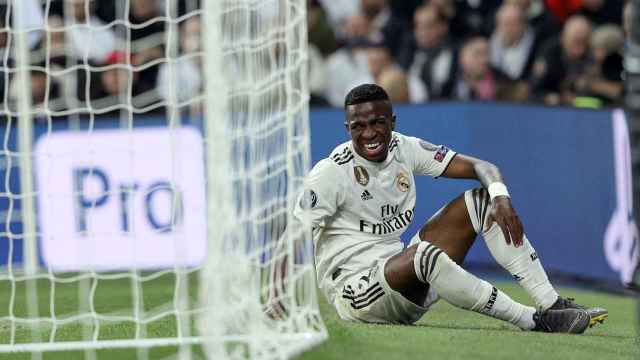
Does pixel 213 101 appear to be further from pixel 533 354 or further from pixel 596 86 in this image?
pixel 596 86

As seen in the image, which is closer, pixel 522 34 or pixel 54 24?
pixel 54 24

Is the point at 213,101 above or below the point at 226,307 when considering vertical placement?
above

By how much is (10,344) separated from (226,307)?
90.3 inches

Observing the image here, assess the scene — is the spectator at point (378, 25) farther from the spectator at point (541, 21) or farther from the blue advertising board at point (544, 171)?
the blue advertising board at point (544, 171)

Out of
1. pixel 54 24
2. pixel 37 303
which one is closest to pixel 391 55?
pixel 54 24

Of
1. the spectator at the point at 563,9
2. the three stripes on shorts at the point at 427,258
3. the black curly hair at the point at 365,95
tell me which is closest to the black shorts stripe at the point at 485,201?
the three stripes on shorts at the point at 427,258

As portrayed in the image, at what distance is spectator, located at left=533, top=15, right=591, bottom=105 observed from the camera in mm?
11625

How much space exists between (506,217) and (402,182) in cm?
67

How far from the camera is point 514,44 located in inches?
478

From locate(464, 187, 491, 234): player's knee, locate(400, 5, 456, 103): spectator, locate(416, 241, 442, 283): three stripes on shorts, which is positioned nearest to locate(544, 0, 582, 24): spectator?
locate(400, 5, 456, 103): spectator

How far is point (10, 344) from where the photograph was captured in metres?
7.01

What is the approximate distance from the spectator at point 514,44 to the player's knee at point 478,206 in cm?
509

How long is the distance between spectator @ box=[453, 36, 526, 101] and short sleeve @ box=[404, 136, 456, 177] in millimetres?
4643

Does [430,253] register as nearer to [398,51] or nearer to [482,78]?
[482,78]
